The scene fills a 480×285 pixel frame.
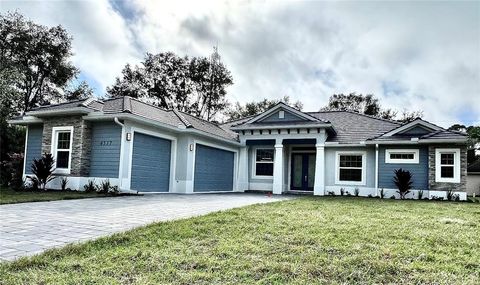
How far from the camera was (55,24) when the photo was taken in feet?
94.4

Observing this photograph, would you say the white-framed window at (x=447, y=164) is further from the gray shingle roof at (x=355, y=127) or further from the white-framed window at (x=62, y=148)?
the white-framed window at (x=62, y=148)

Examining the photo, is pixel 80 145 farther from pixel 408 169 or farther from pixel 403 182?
pixel 408 169

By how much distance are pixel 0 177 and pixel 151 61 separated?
922 inches

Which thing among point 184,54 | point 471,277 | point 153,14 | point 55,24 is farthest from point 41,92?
point 471,277

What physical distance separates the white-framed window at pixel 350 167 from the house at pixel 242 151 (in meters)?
0.05

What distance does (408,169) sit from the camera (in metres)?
15.5

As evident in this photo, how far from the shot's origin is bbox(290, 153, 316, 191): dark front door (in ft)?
62.0

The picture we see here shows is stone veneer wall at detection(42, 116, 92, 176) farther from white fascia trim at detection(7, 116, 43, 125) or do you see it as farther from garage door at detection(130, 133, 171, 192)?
white fascia trim at detection(7, 116, 43, 125)

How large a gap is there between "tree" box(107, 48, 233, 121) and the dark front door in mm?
19796

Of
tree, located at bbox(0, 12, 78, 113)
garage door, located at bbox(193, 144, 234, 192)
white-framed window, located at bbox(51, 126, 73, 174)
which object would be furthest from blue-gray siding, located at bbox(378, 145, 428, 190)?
tree, located at bbox(0, 12, 78, 113)

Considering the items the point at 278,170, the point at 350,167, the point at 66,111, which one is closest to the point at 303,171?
the point at 278,170

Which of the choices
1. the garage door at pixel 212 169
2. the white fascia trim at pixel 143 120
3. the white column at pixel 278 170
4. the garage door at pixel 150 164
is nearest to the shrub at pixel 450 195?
the white column at pixel 278 170

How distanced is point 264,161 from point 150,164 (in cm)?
731

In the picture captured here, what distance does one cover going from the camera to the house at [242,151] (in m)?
12.8
